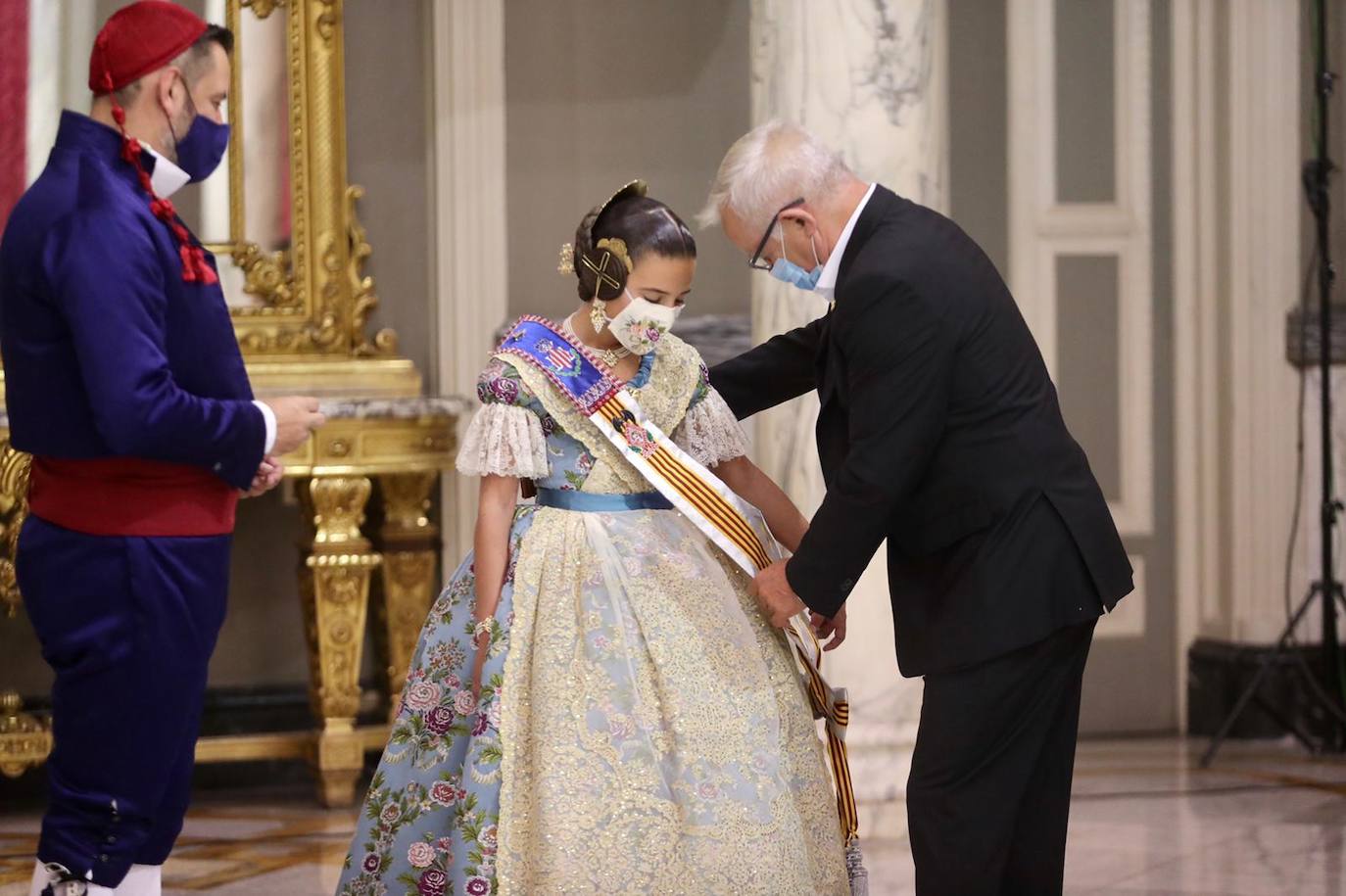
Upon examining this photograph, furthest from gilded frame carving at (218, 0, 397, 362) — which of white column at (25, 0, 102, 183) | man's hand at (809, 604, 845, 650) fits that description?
man's hand at (809, 604, 845, 650)

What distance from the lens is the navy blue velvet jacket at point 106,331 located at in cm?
212

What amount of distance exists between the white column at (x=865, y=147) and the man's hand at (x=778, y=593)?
123cm

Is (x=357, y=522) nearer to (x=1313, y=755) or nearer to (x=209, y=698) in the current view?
(x=209, y=698)

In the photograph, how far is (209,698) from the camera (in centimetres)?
475

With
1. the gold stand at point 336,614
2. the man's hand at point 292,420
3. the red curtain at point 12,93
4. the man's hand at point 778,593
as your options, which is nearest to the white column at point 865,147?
the gold stand at point 336,614

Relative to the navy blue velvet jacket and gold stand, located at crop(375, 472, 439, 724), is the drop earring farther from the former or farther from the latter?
gold stand, located at crop(375, 472, 439, 724)

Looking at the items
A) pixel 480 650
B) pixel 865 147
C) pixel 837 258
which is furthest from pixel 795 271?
pixel 865 147

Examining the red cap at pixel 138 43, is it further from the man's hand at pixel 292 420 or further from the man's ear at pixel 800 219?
the man's ear at pixel 800 219

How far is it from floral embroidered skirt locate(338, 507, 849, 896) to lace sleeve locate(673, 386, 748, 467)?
0.12 metres

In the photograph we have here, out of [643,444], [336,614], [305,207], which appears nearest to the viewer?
[643,444]

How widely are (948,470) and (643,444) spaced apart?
492mm

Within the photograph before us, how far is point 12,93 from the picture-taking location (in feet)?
14.7

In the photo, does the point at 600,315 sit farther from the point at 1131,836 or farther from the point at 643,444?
the point at 1131,836

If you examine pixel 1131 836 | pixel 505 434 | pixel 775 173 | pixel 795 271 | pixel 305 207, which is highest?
pixel 305 207
